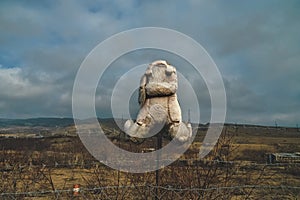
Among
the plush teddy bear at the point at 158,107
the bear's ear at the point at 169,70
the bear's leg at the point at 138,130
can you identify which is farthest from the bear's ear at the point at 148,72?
the bear's leg at the point at 138,130

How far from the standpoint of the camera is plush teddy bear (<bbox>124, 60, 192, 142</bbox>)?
16.9 ft

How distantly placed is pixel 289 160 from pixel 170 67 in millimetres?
25937

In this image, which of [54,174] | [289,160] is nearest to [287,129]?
[289,160]

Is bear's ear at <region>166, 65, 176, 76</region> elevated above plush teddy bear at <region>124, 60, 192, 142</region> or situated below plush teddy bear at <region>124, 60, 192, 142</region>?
above

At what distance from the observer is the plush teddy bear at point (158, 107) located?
5137 mm

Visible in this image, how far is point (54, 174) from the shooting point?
20312 mm

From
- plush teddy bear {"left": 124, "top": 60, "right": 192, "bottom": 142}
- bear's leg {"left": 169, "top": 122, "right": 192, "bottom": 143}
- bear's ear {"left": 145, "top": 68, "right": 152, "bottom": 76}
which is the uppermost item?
bear's ear {"left": 145, "top": 68, "right": 152, "bottom": 76}

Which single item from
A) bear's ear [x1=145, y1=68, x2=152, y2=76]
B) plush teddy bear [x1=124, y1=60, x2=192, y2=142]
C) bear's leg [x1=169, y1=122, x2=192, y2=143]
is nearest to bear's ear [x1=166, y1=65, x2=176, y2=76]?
plush teddy bear [x1=124, y1=60, x2=192, y2=142]

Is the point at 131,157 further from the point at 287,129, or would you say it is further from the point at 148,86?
the point at 287,129

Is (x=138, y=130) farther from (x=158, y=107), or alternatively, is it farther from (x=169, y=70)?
(x=169, y=70)

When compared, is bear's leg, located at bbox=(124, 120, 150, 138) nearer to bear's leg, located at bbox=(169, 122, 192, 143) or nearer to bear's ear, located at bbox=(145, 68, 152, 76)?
bear's leg, located at bbox=(169, 122, 192, 143)

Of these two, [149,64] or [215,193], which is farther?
[215,193]

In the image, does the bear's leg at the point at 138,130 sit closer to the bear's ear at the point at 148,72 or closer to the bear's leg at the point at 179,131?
the bear's leg at the point at 179,131

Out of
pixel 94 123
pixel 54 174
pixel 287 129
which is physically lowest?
pixel 54 174
